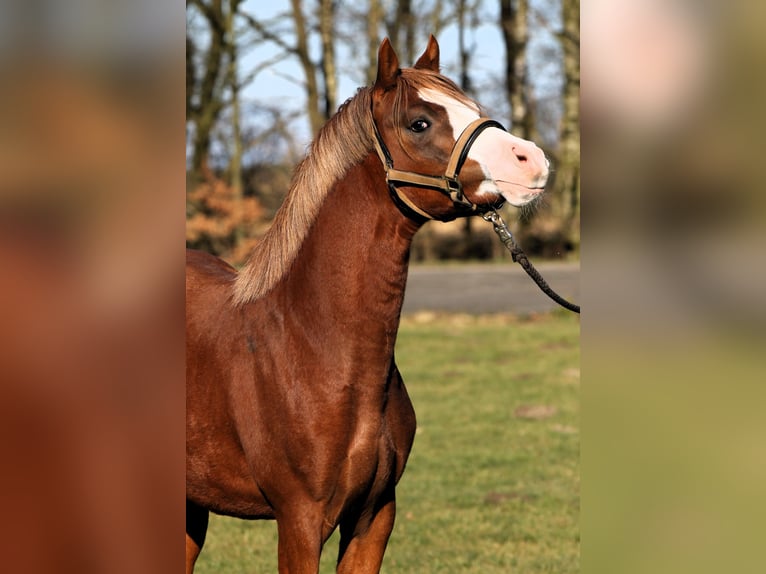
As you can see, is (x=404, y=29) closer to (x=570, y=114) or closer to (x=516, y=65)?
(x=516, y=65)

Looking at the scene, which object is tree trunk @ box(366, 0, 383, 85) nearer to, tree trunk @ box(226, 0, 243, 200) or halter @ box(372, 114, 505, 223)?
tree trunk @ box(226, 0, 243, 200)

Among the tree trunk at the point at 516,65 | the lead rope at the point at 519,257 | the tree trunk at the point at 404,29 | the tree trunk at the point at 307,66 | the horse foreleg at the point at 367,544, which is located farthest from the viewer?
the tree trunk at the point at 516,65

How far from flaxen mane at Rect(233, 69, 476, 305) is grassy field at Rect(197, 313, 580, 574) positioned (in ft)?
7.68

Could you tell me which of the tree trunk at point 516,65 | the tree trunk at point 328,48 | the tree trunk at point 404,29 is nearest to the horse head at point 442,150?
the tree trunk at point 328,48

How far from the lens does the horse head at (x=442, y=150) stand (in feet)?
8.38

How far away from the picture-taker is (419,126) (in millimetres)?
2738

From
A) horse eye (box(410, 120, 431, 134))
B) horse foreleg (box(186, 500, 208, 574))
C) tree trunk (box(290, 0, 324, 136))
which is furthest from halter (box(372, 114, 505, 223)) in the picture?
tree trunk (box(290, 0, 324, 136))

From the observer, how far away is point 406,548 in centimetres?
512

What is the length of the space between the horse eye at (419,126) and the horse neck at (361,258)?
17 centimetres

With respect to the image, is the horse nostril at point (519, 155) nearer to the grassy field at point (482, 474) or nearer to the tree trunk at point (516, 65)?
the grassy field at point (482, 474)
